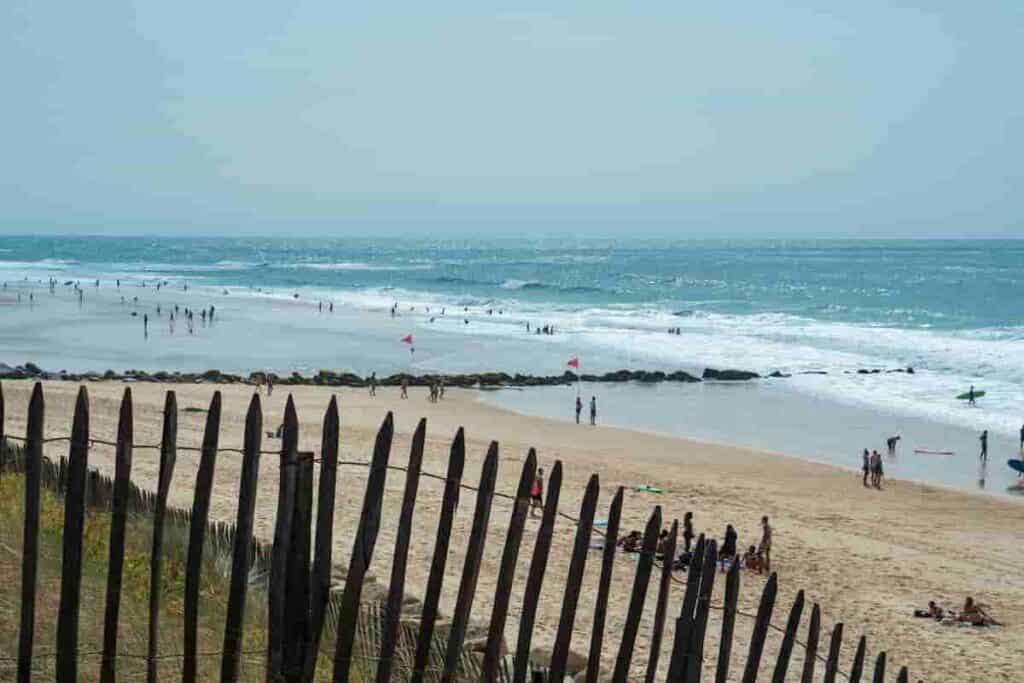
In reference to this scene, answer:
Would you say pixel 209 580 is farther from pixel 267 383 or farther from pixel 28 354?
pixel 28 354

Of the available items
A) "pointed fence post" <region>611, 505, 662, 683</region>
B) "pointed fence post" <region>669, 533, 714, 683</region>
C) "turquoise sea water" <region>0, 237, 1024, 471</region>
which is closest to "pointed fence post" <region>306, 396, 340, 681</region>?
"pointed fence post" <region>611, 505, 662, 683</region>

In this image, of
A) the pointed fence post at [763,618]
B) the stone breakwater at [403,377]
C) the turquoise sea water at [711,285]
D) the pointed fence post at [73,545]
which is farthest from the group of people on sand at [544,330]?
the pointed fence post at [73,545]

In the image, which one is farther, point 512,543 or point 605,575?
point 605,575

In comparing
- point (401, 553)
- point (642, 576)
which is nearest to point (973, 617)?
point (642, 576)

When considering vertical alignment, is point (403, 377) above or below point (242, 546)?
below

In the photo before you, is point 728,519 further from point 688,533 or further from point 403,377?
point 403,377

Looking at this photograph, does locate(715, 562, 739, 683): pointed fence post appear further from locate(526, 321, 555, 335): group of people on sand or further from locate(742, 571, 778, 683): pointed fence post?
locate(526, 321, 555, 335): group of people on sand

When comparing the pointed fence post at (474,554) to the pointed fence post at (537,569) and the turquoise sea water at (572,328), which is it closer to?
the pointed fence post at (537,569)

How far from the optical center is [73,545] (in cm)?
482

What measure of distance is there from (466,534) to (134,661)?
370 inches

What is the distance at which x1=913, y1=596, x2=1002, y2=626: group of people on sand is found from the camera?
14.7 meters

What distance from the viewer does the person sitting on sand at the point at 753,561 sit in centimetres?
1662

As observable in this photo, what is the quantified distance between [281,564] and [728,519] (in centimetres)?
1675

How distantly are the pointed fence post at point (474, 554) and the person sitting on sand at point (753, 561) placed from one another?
12.2 m
